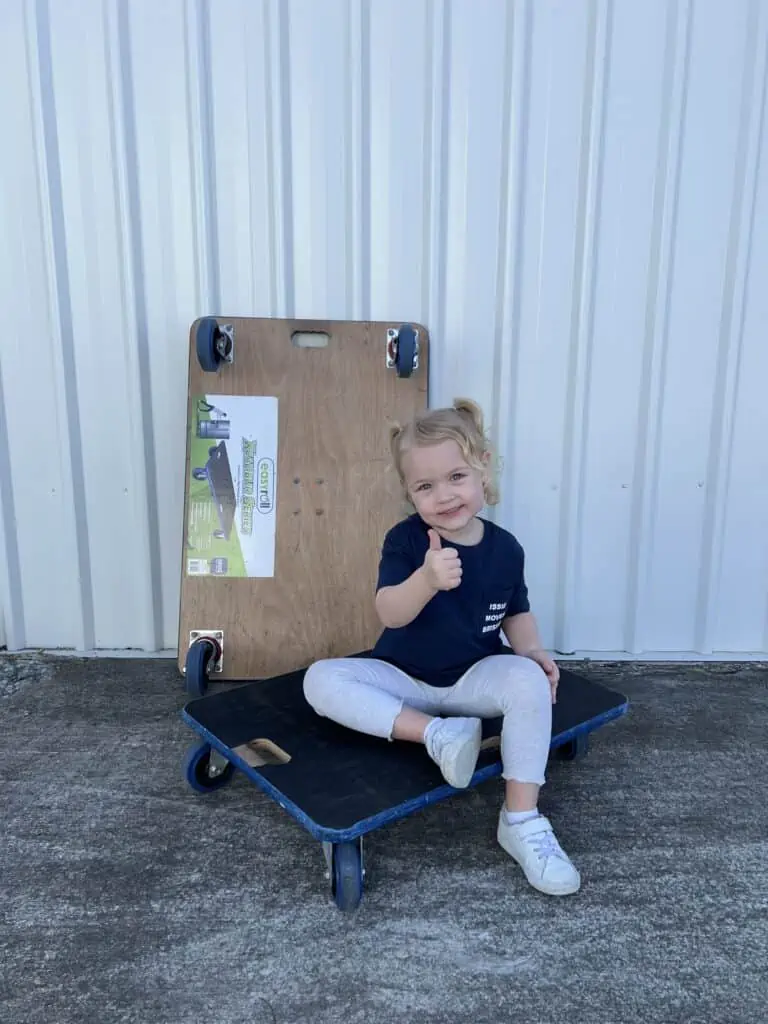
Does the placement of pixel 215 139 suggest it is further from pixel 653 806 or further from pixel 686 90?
pixel 653 806

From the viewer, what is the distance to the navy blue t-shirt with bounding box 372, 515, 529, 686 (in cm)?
189

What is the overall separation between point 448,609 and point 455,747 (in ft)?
1.39

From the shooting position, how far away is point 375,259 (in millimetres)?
2533

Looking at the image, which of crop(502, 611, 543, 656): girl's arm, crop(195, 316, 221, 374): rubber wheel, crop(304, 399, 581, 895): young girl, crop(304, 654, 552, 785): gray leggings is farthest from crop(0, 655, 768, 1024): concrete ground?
crop(195, 316, 221, 374): rubber wheel

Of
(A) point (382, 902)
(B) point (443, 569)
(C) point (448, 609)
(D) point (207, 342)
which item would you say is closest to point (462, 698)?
(C) point (448, 609)

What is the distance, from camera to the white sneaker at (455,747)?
5.07ft

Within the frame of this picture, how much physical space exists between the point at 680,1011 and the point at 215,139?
2.68 metres

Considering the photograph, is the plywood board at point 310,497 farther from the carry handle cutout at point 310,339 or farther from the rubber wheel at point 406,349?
the rubber wheel at point 406,349

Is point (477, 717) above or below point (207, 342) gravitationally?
below

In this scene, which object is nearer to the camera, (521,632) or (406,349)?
(521,632)

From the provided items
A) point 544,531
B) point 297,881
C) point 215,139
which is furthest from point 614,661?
point 215,139

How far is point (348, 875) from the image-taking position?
4.87 feet

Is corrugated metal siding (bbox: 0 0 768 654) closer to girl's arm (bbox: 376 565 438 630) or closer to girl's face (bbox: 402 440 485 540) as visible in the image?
girl's face (bbox: 402 440 485 540)

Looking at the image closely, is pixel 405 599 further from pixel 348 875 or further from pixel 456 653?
pixel 348 875
